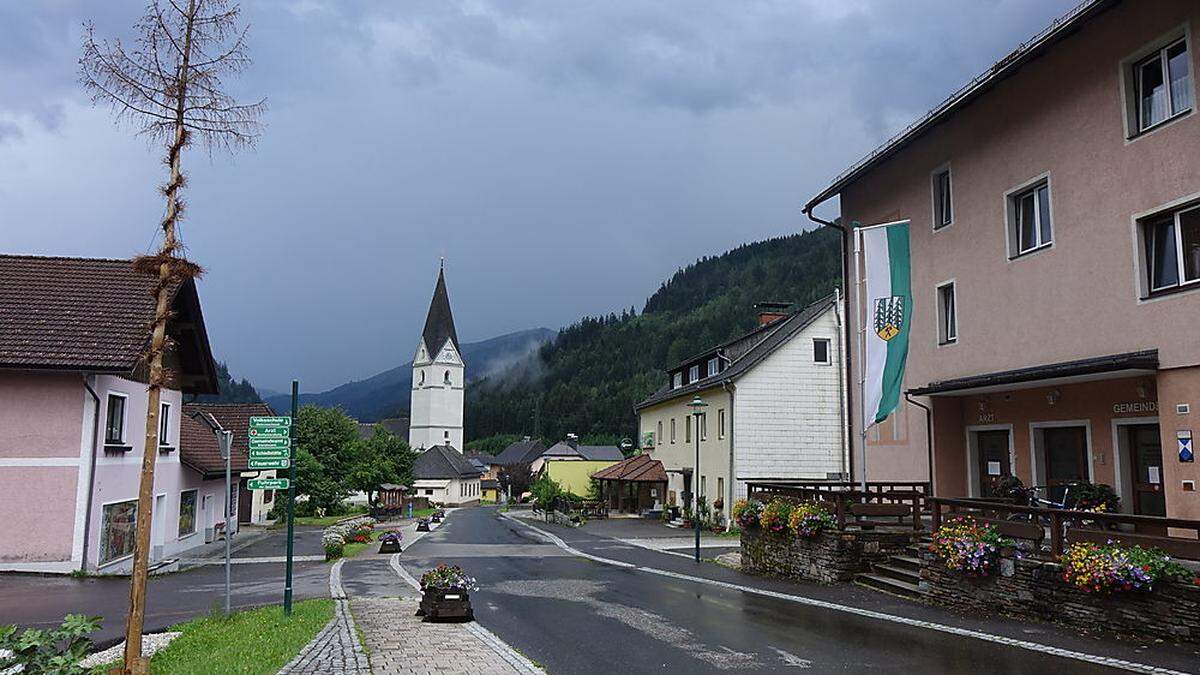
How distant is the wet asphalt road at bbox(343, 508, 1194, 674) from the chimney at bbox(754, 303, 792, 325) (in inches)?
963

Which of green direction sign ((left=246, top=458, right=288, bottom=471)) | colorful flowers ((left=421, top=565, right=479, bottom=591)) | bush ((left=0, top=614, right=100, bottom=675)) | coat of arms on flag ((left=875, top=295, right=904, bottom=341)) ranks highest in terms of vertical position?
coat of arms on flag ((left=875, top=295, right=904, bottom=341))

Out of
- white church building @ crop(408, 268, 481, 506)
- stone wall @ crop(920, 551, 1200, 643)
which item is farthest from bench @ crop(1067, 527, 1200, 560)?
white church building @ crop(408, 268, 481, 506)

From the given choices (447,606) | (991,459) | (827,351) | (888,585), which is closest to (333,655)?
(447,606)

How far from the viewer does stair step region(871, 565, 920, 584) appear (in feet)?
48.7

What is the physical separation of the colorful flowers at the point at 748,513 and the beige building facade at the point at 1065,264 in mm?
3816

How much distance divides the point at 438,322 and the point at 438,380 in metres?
9.56

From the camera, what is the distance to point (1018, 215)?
16.5 metres

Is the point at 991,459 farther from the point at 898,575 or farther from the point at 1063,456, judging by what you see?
the point at 898,575

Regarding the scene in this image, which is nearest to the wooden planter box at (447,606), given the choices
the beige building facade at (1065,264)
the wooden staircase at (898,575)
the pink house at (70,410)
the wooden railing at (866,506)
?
the wooden staircase at (898,575)

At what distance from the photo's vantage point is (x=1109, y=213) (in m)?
13.9

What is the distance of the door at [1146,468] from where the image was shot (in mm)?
13523

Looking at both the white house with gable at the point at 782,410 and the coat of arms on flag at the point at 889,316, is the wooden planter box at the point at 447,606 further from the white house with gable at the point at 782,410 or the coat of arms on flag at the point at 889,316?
the white house with gable at the point at 782,410

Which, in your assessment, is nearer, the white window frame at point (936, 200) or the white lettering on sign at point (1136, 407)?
the white lettering on sign at point (1136, 407)

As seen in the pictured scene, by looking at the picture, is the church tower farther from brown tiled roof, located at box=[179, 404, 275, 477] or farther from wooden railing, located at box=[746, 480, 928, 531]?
wooden railing, located at box=[746, 480, 928, 531]
